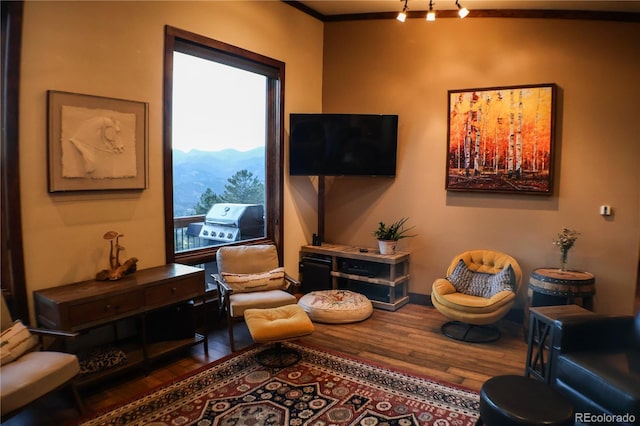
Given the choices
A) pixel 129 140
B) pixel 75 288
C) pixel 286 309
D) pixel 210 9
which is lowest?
pixel 286 309

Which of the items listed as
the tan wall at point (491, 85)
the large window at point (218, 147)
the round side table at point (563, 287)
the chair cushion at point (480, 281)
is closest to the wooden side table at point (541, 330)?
the round side table at point (563, 287)

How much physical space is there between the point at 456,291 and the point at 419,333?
22.0 inches

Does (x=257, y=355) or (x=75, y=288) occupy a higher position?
(x=75, y=288)

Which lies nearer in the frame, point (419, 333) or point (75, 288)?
point (75, 288)

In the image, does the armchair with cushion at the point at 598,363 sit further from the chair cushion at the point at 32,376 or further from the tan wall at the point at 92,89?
the tan wall at the point at 92,89

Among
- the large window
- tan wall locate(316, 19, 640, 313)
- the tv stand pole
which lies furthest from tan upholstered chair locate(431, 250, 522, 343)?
the large window

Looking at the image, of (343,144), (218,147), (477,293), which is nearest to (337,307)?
(477,293)

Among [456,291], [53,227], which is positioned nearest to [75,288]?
[53,227]

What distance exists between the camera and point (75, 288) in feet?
9.80

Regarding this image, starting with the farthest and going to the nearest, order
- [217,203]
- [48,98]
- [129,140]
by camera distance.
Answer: [217,203], [129,140], [48,98]

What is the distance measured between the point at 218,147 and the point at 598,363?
3.62 m

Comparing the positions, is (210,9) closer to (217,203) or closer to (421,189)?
(217,203)

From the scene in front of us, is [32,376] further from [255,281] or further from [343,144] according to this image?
[343,144]

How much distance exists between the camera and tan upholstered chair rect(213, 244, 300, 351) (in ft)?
11.9
